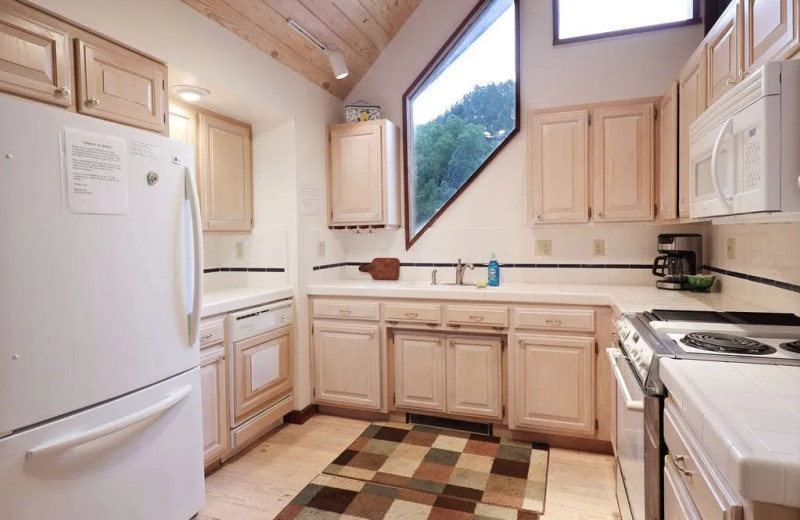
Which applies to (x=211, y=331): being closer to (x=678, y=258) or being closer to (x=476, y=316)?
(x=476, y=316)

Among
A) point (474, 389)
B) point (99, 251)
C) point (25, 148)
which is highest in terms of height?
point (25, 148)

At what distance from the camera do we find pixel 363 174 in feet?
11.4

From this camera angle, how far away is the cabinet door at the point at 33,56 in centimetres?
154

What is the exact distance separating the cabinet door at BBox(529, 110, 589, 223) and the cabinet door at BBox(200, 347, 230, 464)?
213cm

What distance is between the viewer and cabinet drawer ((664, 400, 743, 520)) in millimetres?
849

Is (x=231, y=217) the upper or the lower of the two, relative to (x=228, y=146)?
lower

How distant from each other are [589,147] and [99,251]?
2.66m

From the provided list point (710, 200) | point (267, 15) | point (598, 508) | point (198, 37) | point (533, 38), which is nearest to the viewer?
point (710, 200)

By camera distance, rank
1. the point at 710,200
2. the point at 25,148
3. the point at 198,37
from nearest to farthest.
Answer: the point at 25,148, the point at 710,200, the point at 198,37

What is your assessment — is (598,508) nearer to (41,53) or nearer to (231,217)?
(231,217)

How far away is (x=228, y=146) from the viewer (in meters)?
3.05

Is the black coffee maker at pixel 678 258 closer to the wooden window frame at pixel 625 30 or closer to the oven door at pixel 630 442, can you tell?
the oven door at pixel 630 442

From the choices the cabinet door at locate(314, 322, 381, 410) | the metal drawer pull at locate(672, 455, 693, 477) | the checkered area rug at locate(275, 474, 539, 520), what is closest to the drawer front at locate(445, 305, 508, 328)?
the cabinet door at locate(314, 322, 381, 410)

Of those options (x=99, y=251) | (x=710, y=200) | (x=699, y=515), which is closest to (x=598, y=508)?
(x=699, y=515)
